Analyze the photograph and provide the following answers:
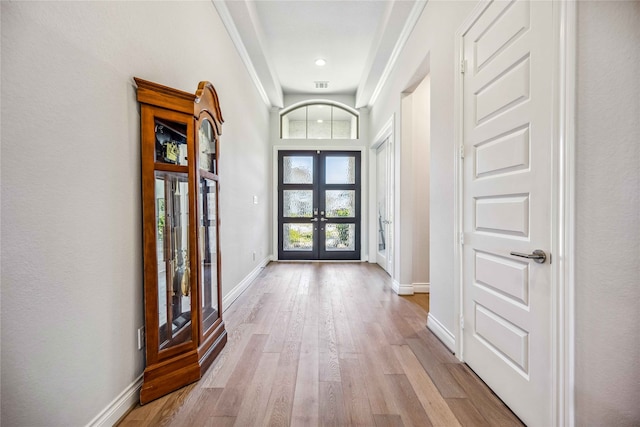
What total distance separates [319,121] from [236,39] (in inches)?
105

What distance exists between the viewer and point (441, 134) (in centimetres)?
237

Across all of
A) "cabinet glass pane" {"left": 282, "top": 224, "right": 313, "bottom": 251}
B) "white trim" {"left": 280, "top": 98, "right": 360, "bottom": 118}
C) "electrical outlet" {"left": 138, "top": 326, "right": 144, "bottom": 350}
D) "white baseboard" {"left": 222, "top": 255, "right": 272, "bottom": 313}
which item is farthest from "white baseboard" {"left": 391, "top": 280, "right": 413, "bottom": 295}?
"white trim" {"left": 280, "top": 98, "right": 360, "bottom": 118}

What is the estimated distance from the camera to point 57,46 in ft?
3.71

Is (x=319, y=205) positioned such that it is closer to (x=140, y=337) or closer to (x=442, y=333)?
(x=442, y=333)

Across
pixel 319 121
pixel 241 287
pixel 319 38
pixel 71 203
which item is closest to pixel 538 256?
pixel 71 203

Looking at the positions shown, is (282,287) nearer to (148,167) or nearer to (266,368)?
(266,368)

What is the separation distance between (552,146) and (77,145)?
201 centimetres

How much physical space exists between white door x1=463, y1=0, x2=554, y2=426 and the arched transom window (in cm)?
398

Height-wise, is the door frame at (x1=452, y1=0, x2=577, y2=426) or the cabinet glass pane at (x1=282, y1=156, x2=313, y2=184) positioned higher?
the cabinet glass pane at (x1=282, y1=156, x2=313, y2=184)

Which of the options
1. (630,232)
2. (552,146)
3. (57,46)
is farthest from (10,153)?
(630,232)

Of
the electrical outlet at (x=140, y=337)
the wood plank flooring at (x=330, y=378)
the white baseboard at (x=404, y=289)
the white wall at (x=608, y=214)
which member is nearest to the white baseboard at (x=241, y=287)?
the wood plank flooring at (x=330, y=378)

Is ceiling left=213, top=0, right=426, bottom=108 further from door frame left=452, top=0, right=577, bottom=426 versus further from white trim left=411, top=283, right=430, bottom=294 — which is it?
white trim left=411, top=283, right=430, bottom=294

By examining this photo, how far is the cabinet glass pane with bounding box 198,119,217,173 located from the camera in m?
1.97

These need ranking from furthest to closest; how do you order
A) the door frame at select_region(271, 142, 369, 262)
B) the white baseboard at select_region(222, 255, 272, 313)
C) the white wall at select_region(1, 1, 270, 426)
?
the door frame at select_region(271, 142, 369, 262), the white baseboard at select_region(222, 255, 272, 313), the white wall at select_region(1, 1, 270, 426)
